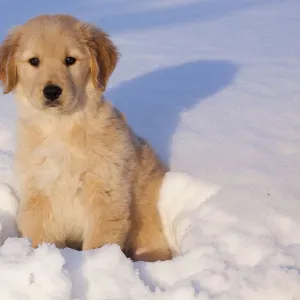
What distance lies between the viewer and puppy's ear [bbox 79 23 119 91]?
10.3ft

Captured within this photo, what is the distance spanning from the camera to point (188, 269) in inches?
95.0

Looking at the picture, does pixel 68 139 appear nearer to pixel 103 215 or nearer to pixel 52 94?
pixel 52 94

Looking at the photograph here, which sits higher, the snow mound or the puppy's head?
the puppy's head

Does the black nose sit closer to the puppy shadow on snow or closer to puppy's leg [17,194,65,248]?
puppy's leg [17,194,65,248]

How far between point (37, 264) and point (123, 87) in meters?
3.13

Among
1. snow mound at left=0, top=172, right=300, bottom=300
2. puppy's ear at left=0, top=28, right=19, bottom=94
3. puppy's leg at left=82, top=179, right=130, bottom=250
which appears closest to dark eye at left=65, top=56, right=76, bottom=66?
puppy's ear at left=0, top=28, right=19, bottom=94

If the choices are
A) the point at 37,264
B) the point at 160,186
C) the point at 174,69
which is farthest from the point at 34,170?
the point at 174,69

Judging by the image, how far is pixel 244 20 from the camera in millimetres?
7980

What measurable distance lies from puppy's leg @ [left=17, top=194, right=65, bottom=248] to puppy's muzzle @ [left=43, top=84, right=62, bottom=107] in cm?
54

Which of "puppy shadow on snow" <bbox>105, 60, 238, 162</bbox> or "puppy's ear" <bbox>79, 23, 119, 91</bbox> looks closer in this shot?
"puppy's ear" <bbox>79, 23, 119, 91</bbox>

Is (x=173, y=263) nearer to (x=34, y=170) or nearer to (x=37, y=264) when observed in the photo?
(x=37, y=264)

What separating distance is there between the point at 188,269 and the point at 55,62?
1.31 m

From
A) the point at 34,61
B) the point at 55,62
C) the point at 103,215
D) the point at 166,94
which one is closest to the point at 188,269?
the point at 103,215

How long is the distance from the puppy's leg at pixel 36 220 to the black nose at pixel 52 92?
57 centimetres
